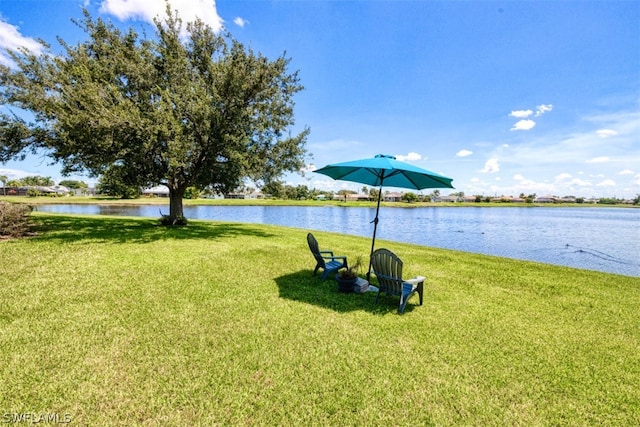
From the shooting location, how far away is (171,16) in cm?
1273

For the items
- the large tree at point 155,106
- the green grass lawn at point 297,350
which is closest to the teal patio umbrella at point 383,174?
the green grass lawn at point 297,350

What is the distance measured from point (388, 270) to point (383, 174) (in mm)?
2260

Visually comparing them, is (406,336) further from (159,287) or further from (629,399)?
(159,287)

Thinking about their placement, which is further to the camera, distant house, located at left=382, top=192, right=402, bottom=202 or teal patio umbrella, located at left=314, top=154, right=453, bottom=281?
distant house, located at left=382, top=192, right=402, bottom=202

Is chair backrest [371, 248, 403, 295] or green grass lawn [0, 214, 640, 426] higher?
chair backrest [371, 248, 403, 295]

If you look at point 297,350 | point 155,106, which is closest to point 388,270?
point 297,350

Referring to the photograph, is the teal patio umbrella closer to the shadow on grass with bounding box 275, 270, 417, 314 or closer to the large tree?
the shadow on grass with bounding box 275, 270, 417, 314

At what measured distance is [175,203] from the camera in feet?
49.6

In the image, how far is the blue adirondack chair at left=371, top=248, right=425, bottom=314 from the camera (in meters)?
4.99

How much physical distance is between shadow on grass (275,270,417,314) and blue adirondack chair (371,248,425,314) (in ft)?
1.11

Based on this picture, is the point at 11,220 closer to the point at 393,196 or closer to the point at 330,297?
the point at 330,297

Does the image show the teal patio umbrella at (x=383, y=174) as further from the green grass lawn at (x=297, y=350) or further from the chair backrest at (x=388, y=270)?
the green grass lawn at (x=297, y=350)

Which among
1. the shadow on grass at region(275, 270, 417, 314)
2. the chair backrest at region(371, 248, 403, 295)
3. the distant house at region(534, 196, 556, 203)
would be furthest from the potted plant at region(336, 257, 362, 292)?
the distant house at region(534, 196, 556, 203)

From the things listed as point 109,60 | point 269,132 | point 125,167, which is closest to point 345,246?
point 269,132
